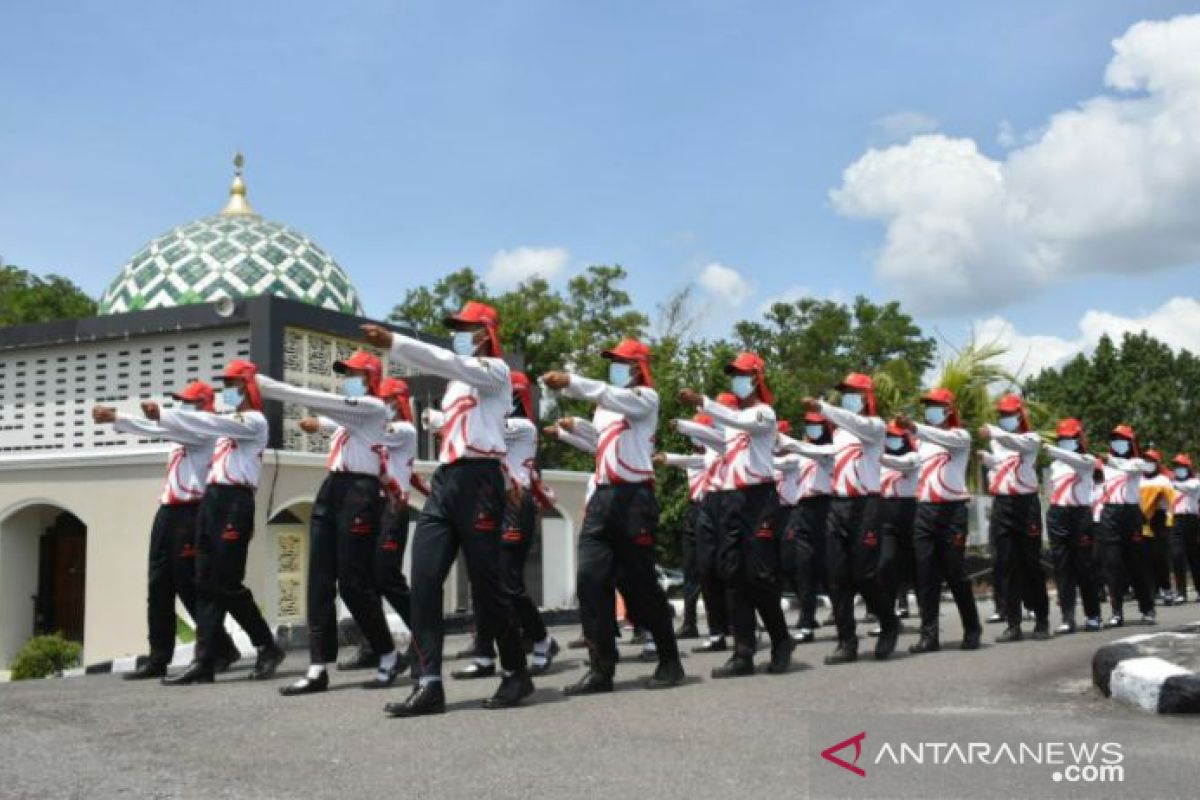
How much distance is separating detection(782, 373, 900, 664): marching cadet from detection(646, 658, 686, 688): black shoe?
1.67 metres

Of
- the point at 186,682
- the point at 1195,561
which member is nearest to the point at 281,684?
the point at 186,682

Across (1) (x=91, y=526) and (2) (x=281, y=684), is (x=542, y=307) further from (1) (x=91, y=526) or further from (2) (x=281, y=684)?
(2) (x=281, y=684)

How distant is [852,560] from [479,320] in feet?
15.1

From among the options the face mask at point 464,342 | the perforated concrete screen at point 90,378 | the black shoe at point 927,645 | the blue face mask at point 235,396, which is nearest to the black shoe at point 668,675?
the face mask at point 464,342

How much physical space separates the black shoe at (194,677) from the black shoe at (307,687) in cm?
126

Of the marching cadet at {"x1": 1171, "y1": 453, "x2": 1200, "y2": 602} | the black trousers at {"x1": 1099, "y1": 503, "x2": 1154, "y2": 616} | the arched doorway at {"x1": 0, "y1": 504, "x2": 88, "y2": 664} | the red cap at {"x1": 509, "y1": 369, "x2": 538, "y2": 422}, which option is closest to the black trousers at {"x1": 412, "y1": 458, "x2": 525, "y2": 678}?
the red cap at {"x1": 509, "y1": 369, "x2": 538, "y2": 422}

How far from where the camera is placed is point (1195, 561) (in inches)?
675

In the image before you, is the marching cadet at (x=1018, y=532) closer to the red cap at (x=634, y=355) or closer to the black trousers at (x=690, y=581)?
the black trousers at (x=690, y=581)

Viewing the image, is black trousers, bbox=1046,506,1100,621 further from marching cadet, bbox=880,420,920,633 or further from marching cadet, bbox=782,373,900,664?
marching cadet, bbox=782,373,900,664

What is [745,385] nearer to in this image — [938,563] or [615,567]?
[615,567]

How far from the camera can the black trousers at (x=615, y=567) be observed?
755 centimetres

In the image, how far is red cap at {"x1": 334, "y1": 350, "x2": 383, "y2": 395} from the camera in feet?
26.5

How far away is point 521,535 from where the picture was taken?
9.69 m

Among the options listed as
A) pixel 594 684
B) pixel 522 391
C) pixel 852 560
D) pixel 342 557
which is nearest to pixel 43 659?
pixel 522 391
